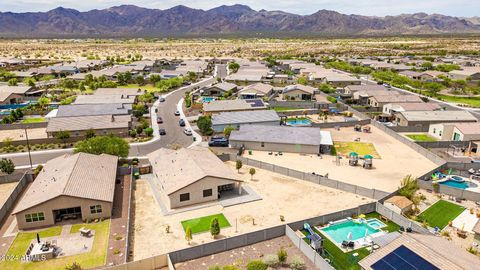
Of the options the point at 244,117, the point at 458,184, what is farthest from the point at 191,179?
the point at 458,184

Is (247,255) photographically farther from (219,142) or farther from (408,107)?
(408,107)

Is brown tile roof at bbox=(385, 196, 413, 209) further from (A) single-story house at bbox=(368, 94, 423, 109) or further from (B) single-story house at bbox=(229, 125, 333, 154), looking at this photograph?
(A) single-story house at bbox=(368, 94, 423, 109)

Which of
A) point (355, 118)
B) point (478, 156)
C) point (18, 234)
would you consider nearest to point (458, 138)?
point (478, 156)

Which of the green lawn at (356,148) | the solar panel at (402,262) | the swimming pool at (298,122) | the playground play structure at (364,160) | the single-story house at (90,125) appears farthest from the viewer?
the swimming pool at (298,122)

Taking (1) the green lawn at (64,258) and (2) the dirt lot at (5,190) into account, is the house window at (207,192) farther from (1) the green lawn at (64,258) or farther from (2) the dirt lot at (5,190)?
(2) the dirt lot at (5,190)

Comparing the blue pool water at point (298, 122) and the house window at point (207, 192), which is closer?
the house window at point (207, 192)

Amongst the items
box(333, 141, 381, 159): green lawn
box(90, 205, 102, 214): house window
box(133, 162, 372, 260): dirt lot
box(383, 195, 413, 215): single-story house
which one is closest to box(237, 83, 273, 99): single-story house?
box(333, 141, 381, 159): green lawn

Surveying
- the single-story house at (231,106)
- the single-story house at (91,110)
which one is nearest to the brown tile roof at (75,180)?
the single-story house at (91,110)
